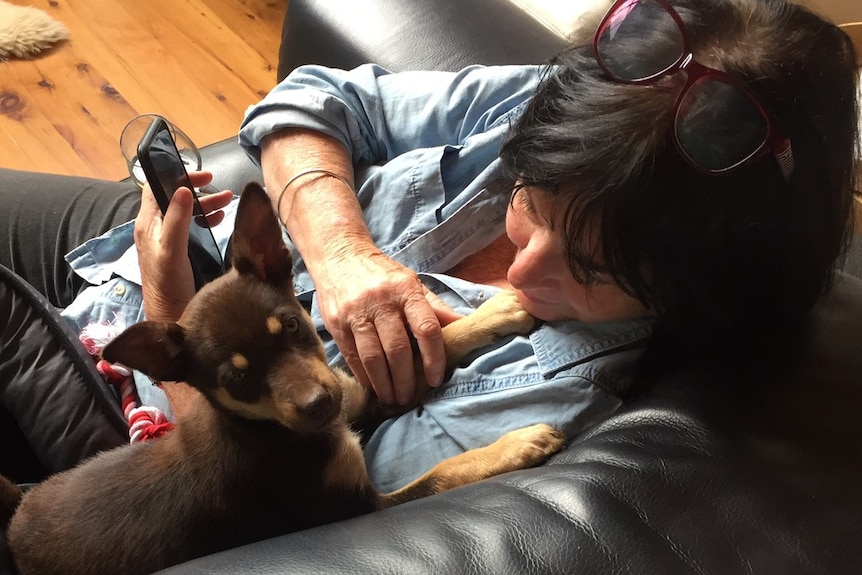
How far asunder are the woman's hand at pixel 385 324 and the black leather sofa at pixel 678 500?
288 millimetres

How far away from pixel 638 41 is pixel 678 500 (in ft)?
1.77

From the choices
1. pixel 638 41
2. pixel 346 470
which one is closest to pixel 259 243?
pixel 346 470

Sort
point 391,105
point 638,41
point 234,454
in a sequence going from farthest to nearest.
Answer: point 391,105
point 234,454
point 638,41

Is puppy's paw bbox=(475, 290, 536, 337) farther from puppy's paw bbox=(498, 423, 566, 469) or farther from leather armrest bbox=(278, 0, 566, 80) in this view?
leather armrest bbox=(278, 0, 566, 80)

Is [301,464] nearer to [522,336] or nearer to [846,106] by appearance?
[522,336]

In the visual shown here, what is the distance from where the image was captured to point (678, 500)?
0.75m

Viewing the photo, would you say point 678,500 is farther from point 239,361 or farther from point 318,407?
point 239,361

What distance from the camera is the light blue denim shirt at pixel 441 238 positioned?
1.04 metres

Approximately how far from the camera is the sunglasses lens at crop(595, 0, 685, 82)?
2.80 ft

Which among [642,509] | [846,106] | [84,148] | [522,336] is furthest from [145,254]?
[84,148]

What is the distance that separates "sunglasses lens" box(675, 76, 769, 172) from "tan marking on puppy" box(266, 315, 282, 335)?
65cm

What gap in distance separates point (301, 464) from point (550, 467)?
45 cm

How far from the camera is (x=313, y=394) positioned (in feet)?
3.44

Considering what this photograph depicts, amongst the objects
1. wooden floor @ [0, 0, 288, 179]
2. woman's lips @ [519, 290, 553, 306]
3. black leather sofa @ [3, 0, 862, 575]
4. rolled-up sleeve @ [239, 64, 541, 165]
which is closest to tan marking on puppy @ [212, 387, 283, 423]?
black leather sofa @ [3, 0, 862, 575]
